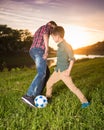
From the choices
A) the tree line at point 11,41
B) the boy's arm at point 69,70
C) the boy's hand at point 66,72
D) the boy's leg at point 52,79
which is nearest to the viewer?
the boy's arm at point 69,70

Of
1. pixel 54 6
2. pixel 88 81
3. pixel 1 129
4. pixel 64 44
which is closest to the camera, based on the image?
pixel 1 129

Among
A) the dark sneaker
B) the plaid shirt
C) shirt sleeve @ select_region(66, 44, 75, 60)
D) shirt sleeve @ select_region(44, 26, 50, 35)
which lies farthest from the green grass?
shirt sleeve @ select_region(44, 26, 50, 35)

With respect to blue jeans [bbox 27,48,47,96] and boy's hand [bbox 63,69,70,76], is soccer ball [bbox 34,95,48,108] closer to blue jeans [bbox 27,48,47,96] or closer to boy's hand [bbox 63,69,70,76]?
blue jeans [bbox 27,48,47,96]

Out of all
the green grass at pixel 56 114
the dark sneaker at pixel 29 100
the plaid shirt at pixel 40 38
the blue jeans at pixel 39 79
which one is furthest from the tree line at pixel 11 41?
the dark sneaker at pixel 29 100

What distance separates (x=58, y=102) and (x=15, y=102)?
66cm

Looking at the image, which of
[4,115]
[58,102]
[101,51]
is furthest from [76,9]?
[4,115]

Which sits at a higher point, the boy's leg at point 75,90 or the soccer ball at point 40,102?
the boy's leg at point 75,90

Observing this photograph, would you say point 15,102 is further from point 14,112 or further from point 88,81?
point 88,81

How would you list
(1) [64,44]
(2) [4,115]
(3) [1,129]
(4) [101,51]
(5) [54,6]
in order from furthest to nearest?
(4) [101,51]
(5) [54,6]
(1) [64,44]
(2) [4,115]
(3) [1,129]

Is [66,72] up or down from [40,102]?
up

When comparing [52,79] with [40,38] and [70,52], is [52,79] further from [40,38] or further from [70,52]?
[40,38]

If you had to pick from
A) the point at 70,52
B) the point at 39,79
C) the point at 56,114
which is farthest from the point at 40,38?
the point at 56,114

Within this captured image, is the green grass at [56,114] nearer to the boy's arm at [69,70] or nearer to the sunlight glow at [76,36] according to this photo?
the boy's arm at [69,70]

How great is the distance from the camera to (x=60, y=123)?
4.45 metres
